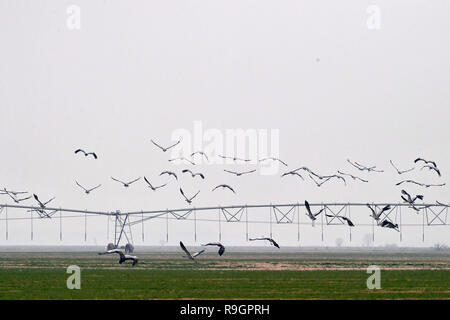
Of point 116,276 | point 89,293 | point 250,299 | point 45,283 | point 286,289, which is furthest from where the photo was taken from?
point 116,276

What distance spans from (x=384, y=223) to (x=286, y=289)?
16.4m

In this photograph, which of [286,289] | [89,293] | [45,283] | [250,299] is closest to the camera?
[250,299]

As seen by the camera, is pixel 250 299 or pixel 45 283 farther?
pixel 45 283

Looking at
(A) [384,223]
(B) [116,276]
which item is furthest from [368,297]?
(B) [116,276]

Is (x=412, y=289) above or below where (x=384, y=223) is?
below

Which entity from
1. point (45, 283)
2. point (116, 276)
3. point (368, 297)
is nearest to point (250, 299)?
point (368, 297)

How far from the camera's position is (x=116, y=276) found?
315 ft

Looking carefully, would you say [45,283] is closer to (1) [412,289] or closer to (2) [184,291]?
(2) [184,291]

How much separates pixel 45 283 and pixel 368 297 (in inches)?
1218

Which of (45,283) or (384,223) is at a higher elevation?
(384,223)
